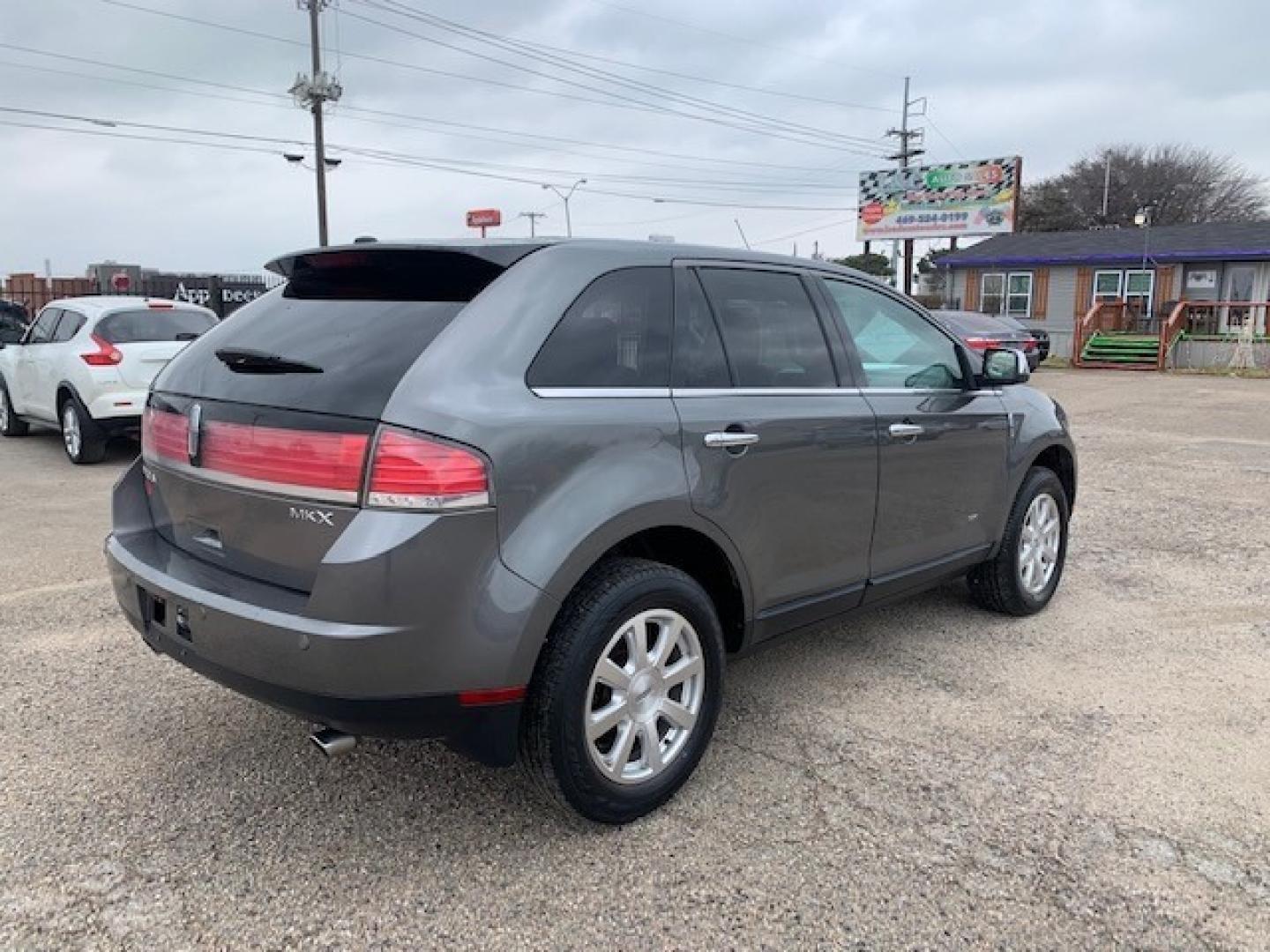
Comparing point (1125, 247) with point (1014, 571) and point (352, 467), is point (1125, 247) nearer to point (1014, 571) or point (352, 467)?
point (1014, 571)

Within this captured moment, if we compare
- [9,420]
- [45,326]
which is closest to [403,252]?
[45,326]

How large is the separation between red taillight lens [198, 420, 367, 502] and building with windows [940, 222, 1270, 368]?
2764 centimetres

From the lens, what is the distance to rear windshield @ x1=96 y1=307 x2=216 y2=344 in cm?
901

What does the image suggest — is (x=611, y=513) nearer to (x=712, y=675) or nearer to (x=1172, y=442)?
(x=712, y=675)

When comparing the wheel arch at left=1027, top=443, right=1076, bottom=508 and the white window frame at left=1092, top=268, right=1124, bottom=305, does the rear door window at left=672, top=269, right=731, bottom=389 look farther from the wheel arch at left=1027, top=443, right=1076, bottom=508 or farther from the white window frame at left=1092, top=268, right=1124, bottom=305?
the white window frame at left=1092, top=268, right=1124, bottom=305

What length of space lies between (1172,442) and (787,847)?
33.7 ft

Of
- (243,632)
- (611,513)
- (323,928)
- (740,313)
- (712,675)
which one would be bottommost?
(323,928)

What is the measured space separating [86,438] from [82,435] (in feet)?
0.16

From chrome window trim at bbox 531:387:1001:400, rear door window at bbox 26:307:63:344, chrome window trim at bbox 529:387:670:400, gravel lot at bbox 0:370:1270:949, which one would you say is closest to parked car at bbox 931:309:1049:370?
rear door window at bbox 26:307:63:344

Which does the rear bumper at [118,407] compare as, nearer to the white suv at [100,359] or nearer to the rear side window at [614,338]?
the white suv at [100,359]

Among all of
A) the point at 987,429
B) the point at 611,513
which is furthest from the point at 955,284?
the point at 611,513

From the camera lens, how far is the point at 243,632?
2.54 m

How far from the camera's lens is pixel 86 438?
8883 millimetres

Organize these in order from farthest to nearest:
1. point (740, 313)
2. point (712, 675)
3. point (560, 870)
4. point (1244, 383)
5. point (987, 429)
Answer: point (1244, 383)
point (987, 429)
point (740, 313)
point (712, 675)
point (560, 870)
